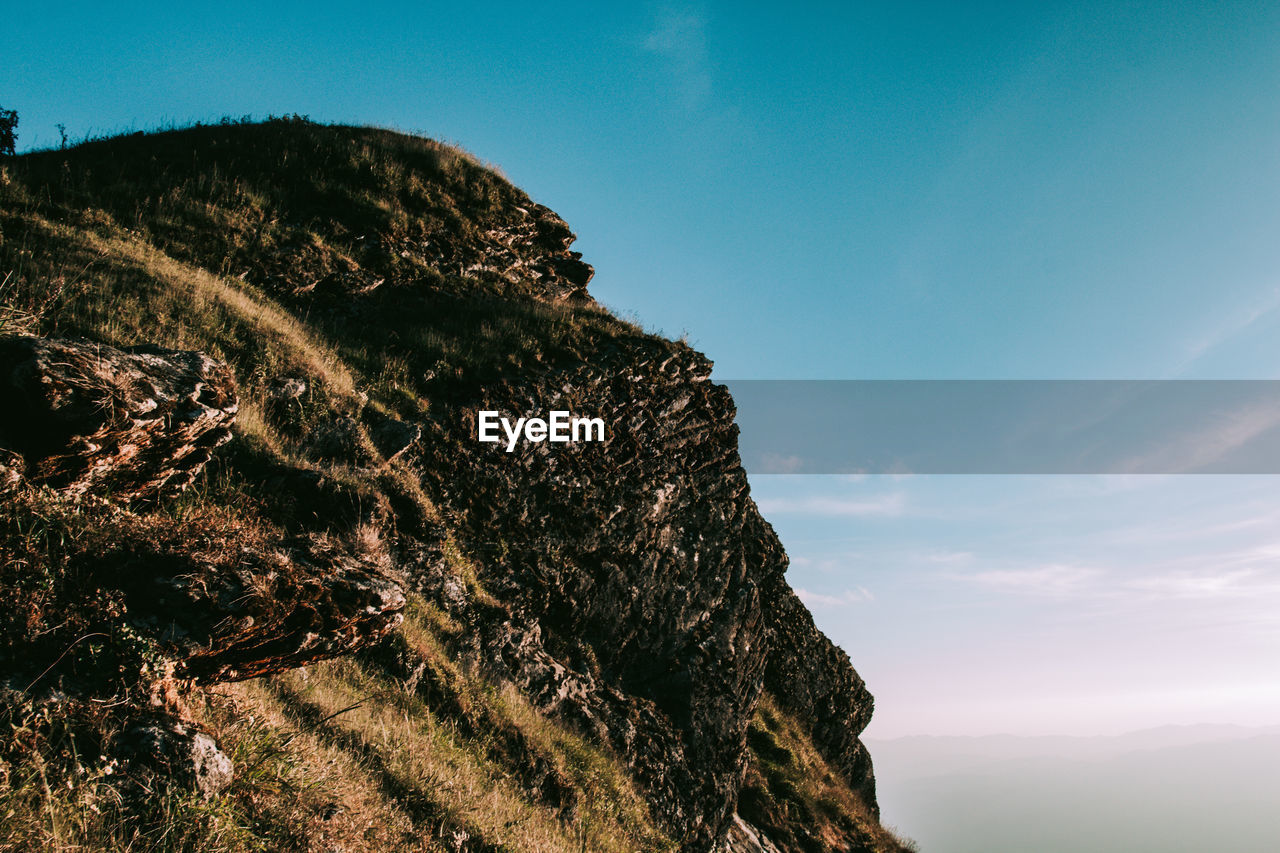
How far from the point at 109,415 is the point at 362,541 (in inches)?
140

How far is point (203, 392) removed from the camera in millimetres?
5734

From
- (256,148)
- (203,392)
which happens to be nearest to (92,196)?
(256,148)

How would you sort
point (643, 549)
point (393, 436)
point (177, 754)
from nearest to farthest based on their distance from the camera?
1. point (177, 754)
2. point (393, 436)
3. point (643, 549)

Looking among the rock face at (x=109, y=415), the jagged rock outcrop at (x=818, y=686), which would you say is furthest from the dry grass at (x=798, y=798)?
the rock face at (x=109, y=415)

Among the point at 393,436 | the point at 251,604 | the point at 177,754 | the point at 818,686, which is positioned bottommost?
the point at 177,754

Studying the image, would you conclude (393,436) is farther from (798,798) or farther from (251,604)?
(798,798)

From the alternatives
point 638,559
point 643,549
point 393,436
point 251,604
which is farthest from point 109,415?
point 643,549

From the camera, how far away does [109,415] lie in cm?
472

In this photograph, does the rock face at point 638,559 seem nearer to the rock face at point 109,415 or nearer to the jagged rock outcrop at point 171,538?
the jagged rock outcrop at point 171,538

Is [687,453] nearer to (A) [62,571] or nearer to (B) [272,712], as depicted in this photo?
(B) [272,712]

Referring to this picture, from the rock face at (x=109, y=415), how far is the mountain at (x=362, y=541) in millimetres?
26

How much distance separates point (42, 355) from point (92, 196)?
549 inches

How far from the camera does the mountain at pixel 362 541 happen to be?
407 cm

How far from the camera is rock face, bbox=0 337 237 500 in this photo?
439 centimetres
